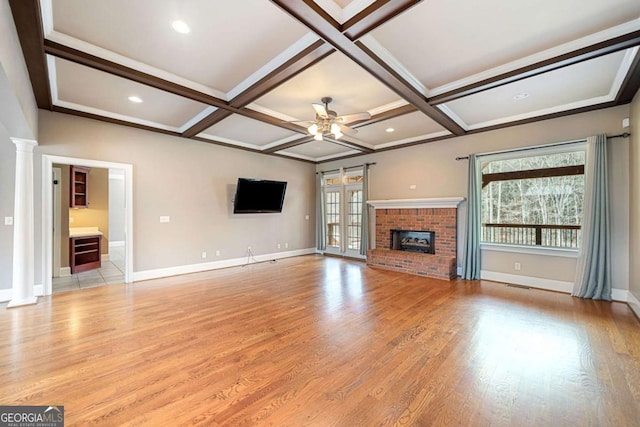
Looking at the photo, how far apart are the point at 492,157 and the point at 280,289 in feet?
15.3

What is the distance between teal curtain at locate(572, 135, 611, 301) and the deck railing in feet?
0.72

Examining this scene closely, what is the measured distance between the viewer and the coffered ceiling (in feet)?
7.50

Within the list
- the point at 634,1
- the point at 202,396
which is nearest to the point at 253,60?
the point at 202,396

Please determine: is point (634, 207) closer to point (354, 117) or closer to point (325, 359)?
point (354, 117)

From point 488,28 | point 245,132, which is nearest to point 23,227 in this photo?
point 245,132

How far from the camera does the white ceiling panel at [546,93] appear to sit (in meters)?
3.16

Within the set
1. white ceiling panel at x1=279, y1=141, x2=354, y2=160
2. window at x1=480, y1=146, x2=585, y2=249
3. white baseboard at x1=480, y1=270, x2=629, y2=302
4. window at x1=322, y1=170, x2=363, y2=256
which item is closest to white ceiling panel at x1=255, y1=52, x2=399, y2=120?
white ceiling panel at x1=279, y1=141, x2=354, y2=160

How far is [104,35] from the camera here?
262cm

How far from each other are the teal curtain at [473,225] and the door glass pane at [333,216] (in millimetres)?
3615

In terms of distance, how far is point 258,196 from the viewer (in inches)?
260

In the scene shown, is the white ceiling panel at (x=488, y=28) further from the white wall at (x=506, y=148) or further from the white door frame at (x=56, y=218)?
the white door frame at (x=56, y=218)

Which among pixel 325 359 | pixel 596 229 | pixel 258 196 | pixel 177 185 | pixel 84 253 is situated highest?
pixel 177 185

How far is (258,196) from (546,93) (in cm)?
563

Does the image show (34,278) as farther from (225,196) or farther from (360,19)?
(360,19)
